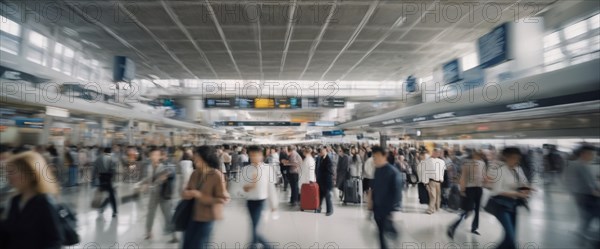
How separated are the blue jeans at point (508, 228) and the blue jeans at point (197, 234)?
338 centimetres

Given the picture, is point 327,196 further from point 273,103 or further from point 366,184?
point 273,103

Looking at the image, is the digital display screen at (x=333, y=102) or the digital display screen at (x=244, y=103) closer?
the digital display screen at (x=244, y=103)

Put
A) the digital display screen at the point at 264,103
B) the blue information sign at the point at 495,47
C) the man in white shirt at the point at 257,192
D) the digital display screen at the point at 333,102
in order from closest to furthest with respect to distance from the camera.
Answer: the man in white shirt at the point at 257,192
the blue information sign at the point at 495,47
the digital display screen at the point at 264,103
the digital display screen at the point at 333,102

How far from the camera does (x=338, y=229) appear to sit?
5457 millimetres

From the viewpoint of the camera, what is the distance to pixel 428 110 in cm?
920

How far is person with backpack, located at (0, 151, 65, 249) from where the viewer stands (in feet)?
7.47

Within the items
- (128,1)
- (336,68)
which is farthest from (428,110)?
(128,1)

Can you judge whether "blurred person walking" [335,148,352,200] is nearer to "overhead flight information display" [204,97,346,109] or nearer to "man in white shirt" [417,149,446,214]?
"man in white shirt" [417,149,446,214]

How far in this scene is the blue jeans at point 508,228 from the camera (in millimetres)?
3568

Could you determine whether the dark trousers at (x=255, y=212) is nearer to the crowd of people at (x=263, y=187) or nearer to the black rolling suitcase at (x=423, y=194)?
the crowd of people at (x=263, y=187)

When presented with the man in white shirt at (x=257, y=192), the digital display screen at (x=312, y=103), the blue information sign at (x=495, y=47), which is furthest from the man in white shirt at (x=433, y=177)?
the digital display screen at (x=312, y=103)

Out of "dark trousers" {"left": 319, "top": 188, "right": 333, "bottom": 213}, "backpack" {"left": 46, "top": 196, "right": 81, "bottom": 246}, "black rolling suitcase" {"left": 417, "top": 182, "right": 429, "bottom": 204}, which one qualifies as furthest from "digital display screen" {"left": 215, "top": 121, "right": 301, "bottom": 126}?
"backpack" {"left": 46, "top": 196, "right": 81, "bottom": 246}

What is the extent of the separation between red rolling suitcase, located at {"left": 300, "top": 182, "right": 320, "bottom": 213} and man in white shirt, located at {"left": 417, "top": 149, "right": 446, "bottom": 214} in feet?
8.01

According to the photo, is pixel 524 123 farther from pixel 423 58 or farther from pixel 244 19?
pixel 244 19
